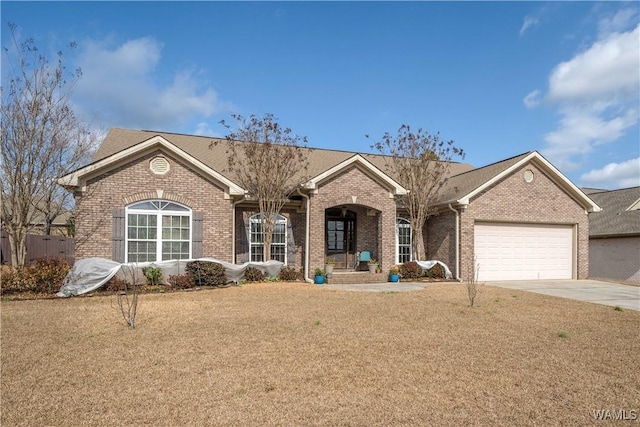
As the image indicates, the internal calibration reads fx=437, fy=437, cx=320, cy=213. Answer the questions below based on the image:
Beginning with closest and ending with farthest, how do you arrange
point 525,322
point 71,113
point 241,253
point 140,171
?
point 525,322 → point 140,171 → point 71,113 → point 241,253

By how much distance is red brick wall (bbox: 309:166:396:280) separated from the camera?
16375mm

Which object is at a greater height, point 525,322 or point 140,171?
point 140,171

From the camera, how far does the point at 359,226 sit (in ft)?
61.2

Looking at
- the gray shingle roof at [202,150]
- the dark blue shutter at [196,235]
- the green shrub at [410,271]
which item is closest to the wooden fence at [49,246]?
the gray shingle roof at [202,150]

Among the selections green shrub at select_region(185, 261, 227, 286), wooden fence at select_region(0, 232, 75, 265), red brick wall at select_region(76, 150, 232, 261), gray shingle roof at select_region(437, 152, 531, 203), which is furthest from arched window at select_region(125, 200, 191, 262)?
gray shingle roof at select_region(437, 152, 531, 203)

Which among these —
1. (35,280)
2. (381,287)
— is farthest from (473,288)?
(35,280)

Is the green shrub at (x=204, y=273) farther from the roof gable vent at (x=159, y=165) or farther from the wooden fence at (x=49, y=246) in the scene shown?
the wooden fence at (x=49, y=246)

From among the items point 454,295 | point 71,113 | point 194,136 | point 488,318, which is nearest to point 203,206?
point 71,113

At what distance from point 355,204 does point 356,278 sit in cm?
300

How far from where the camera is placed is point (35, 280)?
11.8 meters

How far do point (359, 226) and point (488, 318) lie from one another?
9862 mm

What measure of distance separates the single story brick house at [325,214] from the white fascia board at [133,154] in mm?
36

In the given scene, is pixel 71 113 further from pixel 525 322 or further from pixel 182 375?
pixel 525 322

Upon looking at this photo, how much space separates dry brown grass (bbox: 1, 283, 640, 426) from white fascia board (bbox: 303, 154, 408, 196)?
6.99 meters
